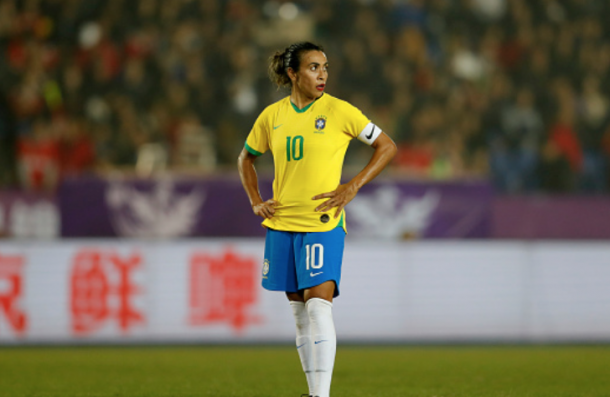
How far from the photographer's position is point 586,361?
8.59 metres

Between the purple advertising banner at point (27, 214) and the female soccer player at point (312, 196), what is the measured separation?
7.10 meters

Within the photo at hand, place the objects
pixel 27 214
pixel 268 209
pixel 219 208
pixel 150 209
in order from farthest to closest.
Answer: pixel 27 214
pixel 219 208
pixel 150 209
pixel 268 209

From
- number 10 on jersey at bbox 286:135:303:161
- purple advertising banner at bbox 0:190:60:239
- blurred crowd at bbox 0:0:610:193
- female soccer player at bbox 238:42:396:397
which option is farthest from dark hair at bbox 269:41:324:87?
purple advertising banner at bbox 0:190:60:239

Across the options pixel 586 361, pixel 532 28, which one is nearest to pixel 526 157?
pixel 532 28

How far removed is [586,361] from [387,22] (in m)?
7.46

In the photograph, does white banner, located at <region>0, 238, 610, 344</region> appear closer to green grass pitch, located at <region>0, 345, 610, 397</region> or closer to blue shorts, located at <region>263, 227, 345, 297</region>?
green grass pitch, located at <region>0, 345, 610, 397</region>

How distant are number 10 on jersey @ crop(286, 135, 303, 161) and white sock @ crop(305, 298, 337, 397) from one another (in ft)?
2.60

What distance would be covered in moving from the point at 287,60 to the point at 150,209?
6.29 metres

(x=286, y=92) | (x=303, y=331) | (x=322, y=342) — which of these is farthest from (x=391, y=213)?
(x=322, y=342)

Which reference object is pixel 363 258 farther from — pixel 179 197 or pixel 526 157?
pixel 526 157

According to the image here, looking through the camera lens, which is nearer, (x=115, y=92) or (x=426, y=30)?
(x=115, y=92)

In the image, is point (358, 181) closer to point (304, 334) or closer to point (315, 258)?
point (315, 258)

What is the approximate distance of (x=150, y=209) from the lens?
11.1 m

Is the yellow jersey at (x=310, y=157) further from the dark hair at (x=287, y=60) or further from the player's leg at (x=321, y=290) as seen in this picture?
the dark hair at (x=287, y=60)
